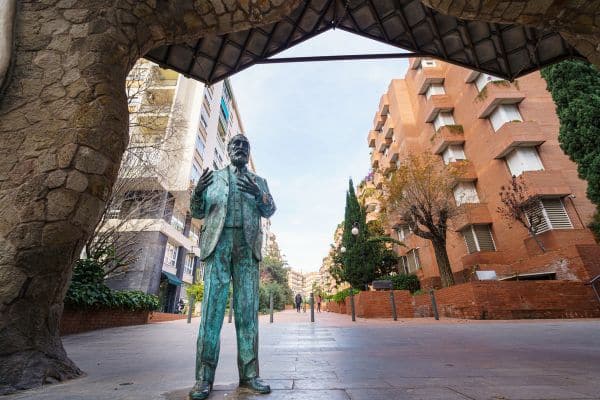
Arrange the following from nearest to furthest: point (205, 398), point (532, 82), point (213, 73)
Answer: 1. point (205, 398)
2. point (213, 73)
3. point (532, 82)

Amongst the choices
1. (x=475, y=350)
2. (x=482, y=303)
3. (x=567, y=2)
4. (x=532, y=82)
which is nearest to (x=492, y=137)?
(x=532, y=82)

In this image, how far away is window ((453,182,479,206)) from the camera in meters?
19.7

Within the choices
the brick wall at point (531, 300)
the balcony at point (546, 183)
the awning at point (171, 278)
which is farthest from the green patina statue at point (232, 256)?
the awning at point (171, 278)

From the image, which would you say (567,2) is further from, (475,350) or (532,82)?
(532,82)

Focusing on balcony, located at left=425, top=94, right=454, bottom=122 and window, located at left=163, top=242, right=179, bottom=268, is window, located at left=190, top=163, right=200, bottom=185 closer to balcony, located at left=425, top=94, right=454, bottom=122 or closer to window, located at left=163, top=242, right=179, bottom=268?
window, located at left=163, top=242, right=179, bottom=268

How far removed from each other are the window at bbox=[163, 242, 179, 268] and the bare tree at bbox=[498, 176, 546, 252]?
876 inches

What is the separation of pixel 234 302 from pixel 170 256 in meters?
22.7

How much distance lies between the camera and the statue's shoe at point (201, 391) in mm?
1817

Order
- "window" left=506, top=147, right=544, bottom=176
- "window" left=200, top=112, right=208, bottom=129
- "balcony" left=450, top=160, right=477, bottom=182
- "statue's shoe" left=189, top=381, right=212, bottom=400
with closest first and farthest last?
"statue's shoe" left=189, top=381, right=212, bottom=400 → "window" left=506, top=147, right=544, bottom=176 → "balcony" left=450, top=160, right=477, bottom=182 → "window" left=200, top=112, right=208, bottom=129

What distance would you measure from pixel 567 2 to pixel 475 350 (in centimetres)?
474

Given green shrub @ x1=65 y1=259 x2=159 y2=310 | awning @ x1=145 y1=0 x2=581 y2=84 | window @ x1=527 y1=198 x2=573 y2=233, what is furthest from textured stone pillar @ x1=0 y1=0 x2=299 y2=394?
window @ x1=527 y1=198 x2=573 y2=233

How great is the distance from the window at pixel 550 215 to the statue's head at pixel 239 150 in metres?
17.1

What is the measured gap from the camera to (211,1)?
4.21 m

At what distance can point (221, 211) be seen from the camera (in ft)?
7.62
